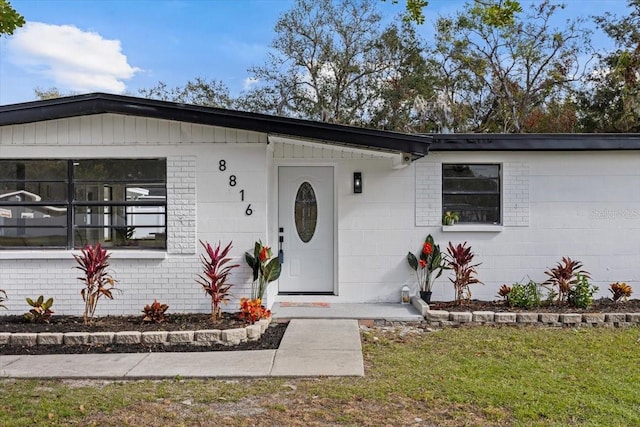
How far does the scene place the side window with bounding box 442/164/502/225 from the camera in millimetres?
8328

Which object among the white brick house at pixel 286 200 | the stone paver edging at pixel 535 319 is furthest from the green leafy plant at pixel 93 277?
the stone paver edging at pixel 535 319

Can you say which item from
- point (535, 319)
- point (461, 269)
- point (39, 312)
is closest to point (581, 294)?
point (535, 319)

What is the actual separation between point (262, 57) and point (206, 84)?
9.65 ft

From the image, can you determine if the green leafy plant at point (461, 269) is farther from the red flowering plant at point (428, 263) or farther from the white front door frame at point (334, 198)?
the white front door frame at point (334, 198)

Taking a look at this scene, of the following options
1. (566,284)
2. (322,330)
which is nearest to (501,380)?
(322,330)

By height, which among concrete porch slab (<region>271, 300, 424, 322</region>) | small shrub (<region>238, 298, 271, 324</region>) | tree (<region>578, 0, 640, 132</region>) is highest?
tree (<region>578, 0, 640, 132</region>)

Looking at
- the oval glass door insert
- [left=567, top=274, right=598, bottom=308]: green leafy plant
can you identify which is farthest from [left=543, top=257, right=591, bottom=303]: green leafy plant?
the oval glass door insert

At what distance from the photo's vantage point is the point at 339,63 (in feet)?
77.0

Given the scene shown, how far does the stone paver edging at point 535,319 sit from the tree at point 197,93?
1887cm

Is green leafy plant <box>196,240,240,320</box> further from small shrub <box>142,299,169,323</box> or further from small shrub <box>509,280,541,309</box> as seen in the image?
small shrub <box>509,280,541,309</box>

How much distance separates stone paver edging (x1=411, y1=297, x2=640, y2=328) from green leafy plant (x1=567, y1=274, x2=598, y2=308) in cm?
35

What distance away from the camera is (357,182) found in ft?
26.9

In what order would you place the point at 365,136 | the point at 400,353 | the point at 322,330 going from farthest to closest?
the point at 365,136
the point at 322,330
the point at 400,353

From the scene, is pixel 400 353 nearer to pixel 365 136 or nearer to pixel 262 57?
pixel 365 136
